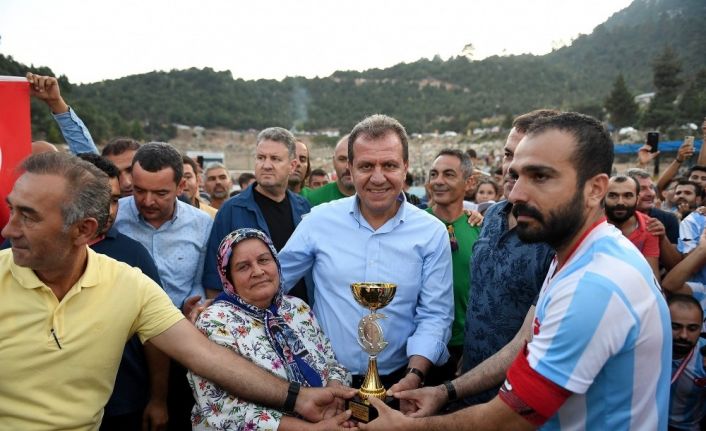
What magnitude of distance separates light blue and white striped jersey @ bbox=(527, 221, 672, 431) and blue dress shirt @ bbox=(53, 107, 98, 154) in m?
3.74

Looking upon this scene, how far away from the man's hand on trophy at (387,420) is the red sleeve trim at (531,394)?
63 centimetres

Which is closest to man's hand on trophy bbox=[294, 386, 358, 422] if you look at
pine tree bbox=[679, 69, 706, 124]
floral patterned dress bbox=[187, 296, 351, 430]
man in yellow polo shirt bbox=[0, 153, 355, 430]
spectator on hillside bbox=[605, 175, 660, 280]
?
man in yellow polo shirt bbox=[0, 153, 355, 430]

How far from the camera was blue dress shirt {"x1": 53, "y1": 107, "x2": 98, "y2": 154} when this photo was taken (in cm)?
421

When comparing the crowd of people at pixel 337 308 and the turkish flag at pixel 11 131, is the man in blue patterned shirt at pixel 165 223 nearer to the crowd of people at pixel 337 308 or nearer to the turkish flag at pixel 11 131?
the crowd of people at pixel 337 308

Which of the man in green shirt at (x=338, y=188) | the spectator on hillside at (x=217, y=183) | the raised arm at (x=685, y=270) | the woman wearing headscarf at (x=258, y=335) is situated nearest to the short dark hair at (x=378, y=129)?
the woman wearing headscarf at (x=258, y=335)

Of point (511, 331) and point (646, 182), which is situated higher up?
point (646, 182)

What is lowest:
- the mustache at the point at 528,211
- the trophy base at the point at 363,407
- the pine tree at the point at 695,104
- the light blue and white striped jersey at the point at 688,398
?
the light blue and white striped jersey at the point at 688,398

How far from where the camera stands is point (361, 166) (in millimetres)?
3029

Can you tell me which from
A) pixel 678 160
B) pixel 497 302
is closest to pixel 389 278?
pixel 497 302

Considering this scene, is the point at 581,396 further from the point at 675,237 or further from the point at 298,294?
the point at 675,237

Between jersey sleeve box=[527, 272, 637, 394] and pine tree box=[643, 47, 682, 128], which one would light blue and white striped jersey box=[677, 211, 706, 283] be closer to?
jersey sleeve box=[527, 272, 637, 394]

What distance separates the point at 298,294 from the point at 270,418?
5.17ft

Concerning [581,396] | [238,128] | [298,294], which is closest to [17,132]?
[298,294]

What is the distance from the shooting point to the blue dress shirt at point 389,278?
119 inches
